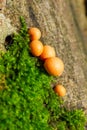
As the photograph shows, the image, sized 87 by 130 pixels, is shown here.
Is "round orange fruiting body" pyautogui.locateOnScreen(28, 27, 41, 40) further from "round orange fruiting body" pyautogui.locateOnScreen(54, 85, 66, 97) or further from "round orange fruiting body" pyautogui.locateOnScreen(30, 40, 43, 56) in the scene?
"round orange fruiting body" pyautogui.locateOnScreen(54, 85, 66, 97)

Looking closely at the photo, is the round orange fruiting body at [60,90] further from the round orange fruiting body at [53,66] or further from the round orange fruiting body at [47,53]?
the round orange fruiting body at [47,53]

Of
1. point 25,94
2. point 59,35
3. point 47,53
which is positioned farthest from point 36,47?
point 59,35

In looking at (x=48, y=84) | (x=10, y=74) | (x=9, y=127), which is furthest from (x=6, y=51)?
(x=9, y=127)

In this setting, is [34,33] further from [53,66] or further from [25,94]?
[25,94]

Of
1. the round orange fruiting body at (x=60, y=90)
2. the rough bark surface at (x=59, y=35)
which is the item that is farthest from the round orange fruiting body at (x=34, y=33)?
the round orange fruiting body at (x=60, y=90)

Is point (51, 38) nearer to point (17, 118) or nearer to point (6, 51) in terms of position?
point (6, 51)
